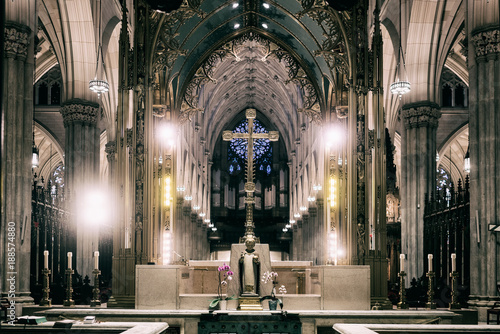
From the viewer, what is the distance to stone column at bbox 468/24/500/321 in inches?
540

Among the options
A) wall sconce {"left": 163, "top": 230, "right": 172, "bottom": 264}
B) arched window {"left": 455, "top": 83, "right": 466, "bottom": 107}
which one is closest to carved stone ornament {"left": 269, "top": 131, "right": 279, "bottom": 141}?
wall sconce {"left": 163, "top": 230, "right": 172, "bottom": 264}

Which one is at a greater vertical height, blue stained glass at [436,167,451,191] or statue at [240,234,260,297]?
blue stained glass at [436,167,451,191]

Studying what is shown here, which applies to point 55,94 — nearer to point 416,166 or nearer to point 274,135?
point 416,166

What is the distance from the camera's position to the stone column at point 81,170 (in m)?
22.7

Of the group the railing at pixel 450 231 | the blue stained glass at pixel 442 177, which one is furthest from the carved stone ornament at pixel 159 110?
the blue stained glass at pixel 442 177

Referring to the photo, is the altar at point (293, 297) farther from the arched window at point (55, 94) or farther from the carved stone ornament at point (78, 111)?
the arched window at point (55, 94)

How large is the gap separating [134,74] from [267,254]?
18.4ft

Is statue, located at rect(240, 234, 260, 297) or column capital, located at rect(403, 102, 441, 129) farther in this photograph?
column capital, located at rect(403, 102, 441, 129)

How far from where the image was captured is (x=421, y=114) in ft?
75.1

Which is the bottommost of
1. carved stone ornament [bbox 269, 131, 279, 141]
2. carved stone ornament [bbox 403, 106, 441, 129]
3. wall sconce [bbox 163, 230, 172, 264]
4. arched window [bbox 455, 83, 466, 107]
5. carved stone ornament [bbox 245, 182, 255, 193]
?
wall sconce [bbox 163, 230, 172, 264]

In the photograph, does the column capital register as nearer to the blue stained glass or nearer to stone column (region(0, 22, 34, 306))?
stone column (region(0, 22, 34, 306))

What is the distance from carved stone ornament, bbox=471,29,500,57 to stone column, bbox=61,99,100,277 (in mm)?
13977

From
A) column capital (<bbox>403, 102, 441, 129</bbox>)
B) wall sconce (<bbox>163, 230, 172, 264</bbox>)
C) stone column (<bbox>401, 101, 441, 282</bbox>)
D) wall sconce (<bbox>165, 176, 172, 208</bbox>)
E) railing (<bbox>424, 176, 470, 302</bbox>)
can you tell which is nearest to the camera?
railing (<bbox>424, 176, 470, 302</bbox>)

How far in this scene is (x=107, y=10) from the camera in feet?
76.1
